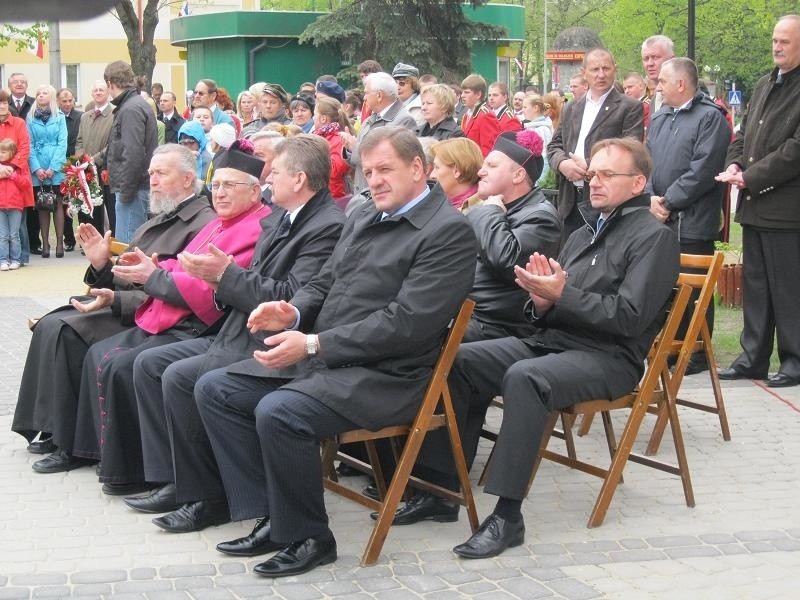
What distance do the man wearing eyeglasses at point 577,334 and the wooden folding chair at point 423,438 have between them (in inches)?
7.0

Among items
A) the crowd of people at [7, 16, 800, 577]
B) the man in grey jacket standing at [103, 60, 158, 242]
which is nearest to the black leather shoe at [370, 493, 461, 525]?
the crowd of people at [7, 16, 800, 577]

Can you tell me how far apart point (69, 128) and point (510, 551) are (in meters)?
13.0

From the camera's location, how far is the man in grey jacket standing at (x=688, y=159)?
7.82 m

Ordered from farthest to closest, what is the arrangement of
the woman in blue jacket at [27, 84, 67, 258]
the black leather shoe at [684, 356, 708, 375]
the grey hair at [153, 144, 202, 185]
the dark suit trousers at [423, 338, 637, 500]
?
the woman in blue jacket at [27, 84, 67, 258] < the black leather shoe at [684, 356, 708, 375] < the grey hair at [153, 144, 202, 185] < the dark suit trousers at [423, 338, 637, 500]

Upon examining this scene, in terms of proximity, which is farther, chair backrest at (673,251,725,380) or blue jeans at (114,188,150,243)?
blue jeans at (114,188,150,243)

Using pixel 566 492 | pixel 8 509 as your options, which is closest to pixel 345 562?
pixel 566 492

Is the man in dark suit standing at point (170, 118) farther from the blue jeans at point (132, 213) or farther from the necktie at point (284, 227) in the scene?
the necktie at point (284, 227)

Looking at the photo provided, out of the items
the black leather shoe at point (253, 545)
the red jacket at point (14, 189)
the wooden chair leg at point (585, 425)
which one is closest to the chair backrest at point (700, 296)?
the wooden chair leg at point (585, 425)

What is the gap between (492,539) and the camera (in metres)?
4.88

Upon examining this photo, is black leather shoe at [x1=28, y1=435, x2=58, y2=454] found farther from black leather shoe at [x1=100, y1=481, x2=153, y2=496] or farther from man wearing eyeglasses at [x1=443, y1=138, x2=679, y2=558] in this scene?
man wearing eyeglasses at [x1=443, y1=138, x2=679, y2=558]

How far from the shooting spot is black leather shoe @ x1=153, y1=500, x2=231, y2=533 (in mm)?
5260

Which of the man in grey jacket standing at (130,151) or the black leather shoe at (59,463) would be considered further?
the man in grey jacket standing at (130,151)

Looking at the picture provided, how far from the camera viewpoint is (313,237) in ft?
18.1

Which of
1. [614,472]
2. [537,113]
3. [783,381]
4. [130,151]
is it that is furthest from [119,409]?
[537,113]
